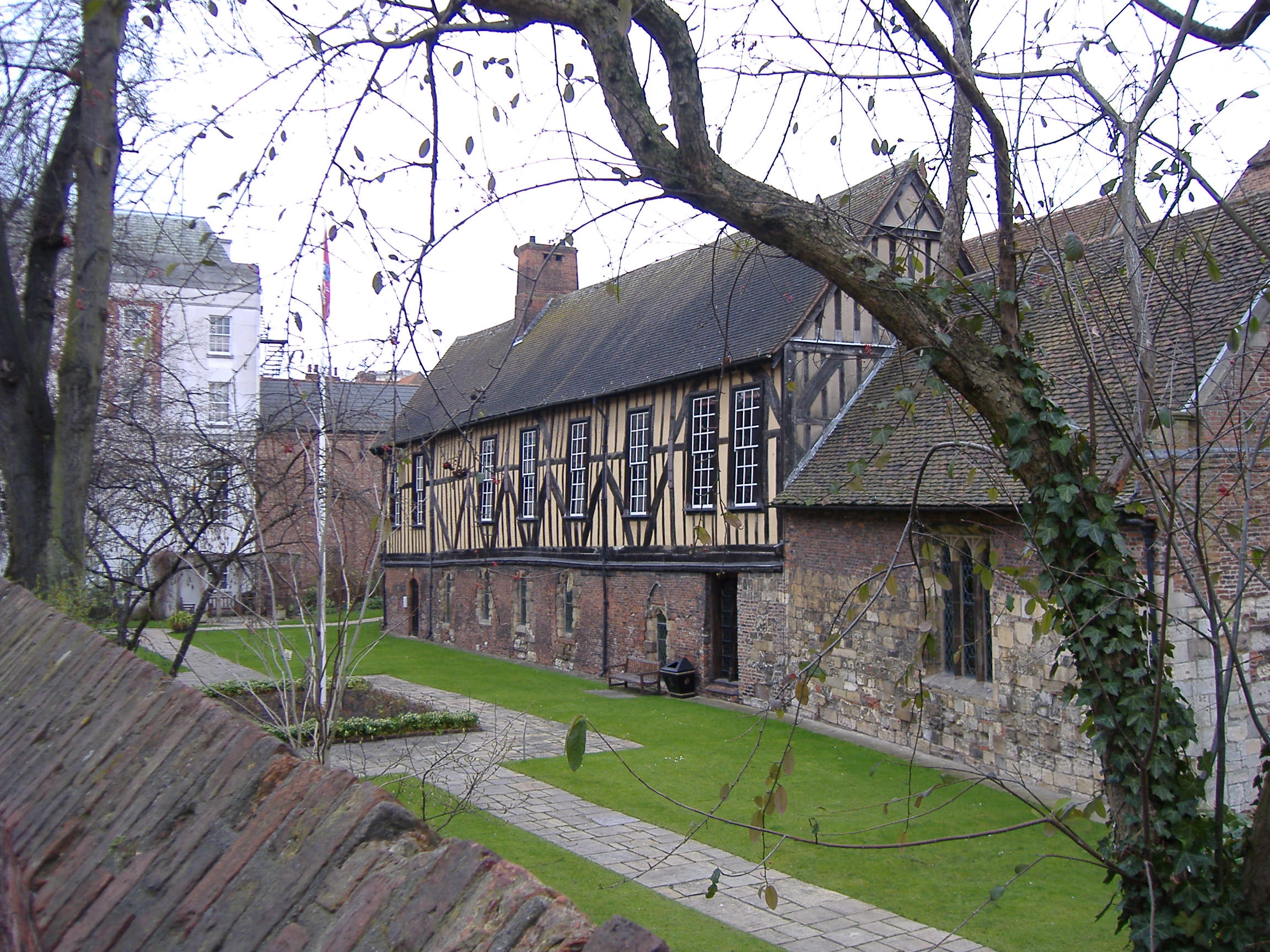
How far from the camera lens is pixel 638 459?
2030 cm

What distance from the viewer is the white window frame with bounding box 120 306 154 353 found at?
21.1ft

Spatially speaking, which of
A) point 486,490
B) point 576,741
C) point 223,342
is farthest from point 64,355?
point 223,342

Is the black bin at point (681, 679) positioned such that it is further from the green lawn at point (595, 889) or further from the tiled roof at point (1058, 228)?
the tiled roof at point (1058, 228)

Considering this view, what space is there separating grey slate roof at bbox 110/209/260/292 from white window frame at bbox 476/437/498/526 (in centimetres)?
1043

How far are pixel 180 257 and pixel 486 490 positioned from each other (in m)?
16.4

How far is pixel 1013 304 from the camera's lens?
4.02 metres

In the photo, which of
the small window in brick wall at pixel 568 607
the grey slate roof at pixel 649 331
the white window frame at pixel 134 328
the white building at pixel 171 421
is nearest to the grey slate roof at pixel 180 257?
the white building at pixel 171 421

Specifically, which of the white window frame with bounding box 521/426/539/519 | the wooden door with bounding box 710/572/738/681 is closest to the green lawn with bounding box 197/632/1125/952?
the wooden door with bounding box 710/572/738/681

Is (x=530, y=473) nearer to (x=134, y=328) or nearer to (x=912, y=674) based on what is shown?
(x=134, y=328)

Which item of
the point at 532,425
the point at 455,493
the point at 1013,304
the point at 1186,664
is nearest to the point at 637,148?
the point at 1013,304

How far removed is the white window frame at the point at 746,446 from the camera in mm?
17016

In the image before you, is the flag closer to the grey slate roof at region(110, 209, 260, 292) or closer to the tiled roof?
the grey slate roof at region(110, 209, 260, 292)

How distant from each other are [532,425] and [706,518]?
25.0 feet

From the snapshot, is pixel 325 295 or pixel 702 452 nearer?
pixel 325 295
